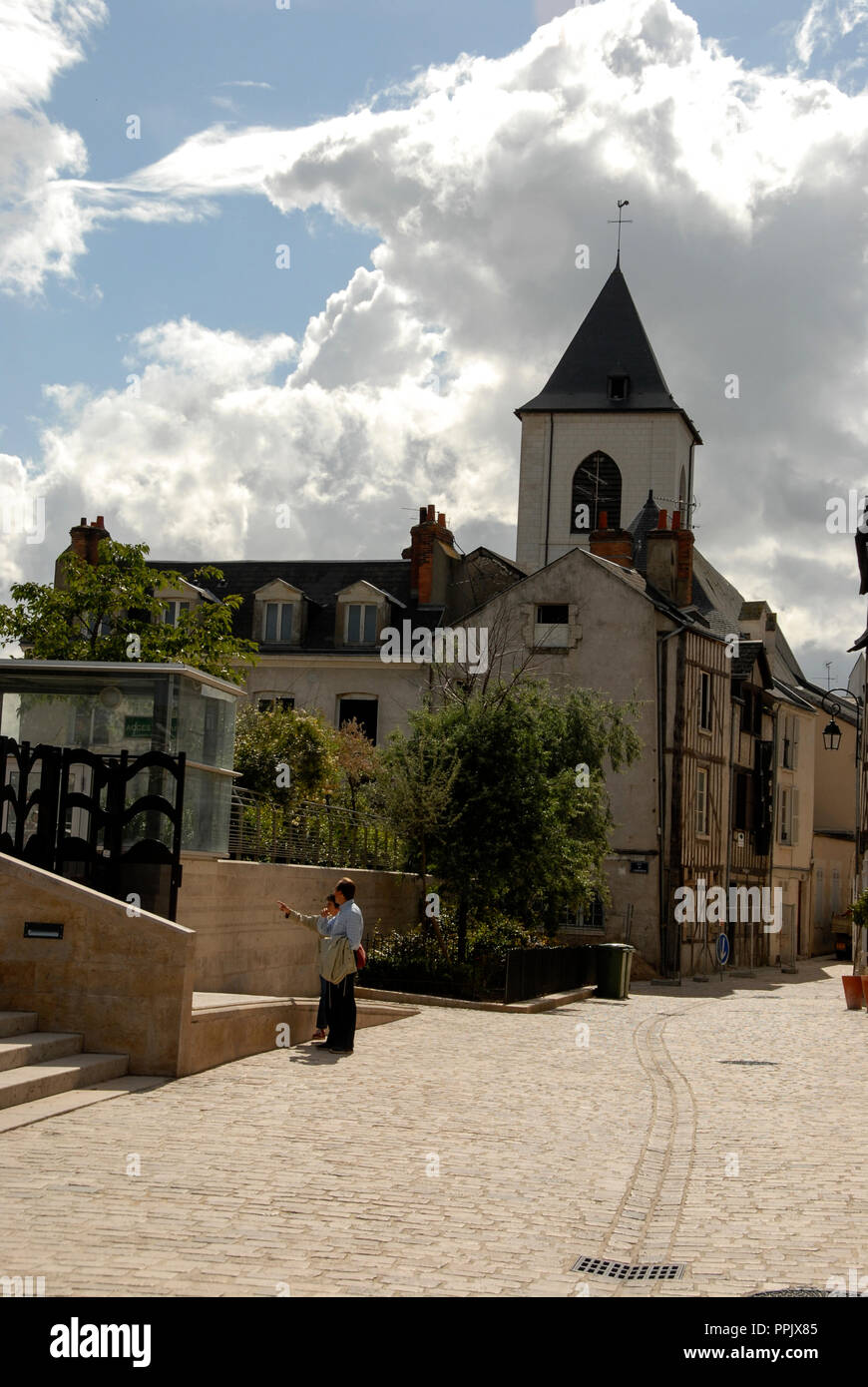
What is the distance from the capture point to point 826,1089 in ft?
43.8

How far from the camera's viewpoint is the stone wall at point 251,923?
1500 cm

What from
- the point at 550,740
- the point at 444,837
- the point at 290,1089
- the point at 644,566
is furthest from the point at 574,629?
the point at 290,1089

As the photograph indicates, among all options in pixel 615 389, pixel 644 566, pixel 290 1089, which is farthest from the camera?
pixel 615 389

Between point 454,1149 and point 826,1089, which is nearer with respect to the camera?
point 454,1149

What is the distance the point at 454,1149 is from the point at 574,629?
1151 inches

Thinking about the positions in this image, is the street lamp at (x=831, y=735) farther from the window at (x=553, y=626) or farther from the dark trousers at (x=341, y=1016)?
the dark trousers at (x=341, y=1016)

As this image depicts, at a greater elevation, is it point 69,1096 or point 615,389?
point 615,389

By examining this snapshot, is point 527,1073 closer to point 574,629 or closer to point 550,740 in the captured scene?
point 550,740

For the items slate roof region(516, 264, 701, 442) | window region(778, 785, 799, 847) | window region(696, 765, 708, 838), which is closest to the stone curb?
window region(696, 765, 708, 838)

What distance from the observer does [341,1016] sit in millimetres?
13562

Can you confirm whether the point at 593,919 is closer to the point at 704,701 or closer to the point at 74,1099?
the point at 704,701

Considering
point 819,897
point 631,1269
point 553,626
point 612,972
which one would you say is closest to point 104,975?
point 631,1269

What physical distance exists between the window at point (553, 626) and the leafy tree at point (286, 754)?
35.9 feet

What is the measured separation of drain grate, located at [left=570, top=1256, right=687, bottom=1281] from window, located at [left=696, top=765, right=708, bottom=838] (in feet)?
106
